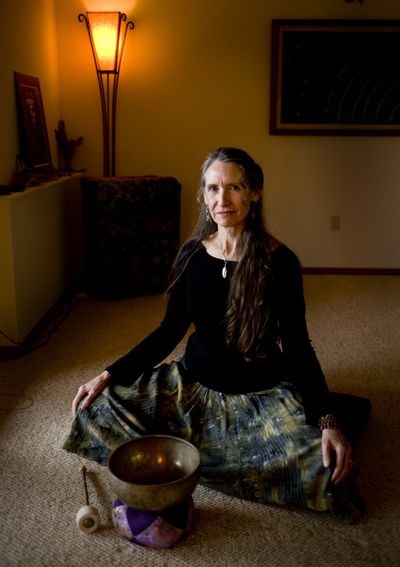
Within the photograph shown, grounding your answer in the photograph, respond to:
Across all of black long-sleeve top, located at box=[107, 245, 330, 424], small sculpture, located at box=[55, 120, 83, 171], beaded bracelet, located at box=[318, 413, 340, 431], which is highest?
A: small sculpture, located at box=[55, 120, 83, 171]

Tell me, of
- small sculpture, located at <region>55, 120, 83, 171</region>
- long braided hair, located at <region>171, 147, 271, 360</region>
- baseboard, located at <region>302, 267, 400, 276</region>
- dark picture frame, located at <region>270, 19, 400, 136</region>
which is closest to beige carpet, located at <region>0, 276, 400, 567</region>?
long braided hair, located at <region>171, 147, 271, 360</region>

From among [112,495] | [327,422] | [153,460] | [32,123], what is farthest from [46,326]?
[327,422]

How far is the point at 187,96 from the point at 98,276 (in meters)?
1.23

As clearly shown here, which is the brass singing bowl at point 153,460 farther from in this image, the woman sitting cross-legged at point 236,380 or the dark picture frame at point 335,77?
the dark picture frame at point 335,77

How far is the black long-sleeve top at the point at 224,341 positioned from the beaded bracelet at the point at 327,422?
3cm

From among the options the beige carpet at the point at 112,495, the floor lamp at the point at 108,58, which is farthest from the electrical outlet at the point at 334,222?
the floor lamp at the point at 108,58

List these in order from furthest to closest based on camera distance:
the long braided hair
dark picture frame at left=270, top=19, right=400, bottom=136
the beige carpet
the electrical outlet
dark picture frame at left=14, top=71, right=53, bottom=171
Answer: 1. the electrical outlet
2. dark picture frame at left=270, top=19, right=400, bottom=136
3. dark picture frame at left=14, top=71, right=53, bottom=171
4. the long braided hair
5. the beige carpet

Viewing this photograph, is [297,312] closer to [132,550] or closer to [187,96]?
[132,550]

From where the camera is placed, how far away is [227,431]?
1643mm

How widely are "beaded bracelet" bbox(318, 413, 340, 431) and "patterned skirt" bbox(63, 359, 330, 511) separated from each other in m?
0.03

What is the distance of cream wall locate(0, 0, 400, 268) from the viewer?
362 cm

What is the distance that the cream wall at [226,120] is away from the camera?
362 centimetres

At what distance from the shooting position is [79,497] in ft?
5.25

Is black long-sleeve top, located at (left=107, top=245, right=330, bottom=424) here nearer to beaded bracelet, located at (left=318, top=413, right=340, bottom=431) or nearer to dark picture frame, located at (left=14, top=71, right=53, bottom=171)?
beaded bracelet, located at (left=318, top=413, right=340, bottom=431)
